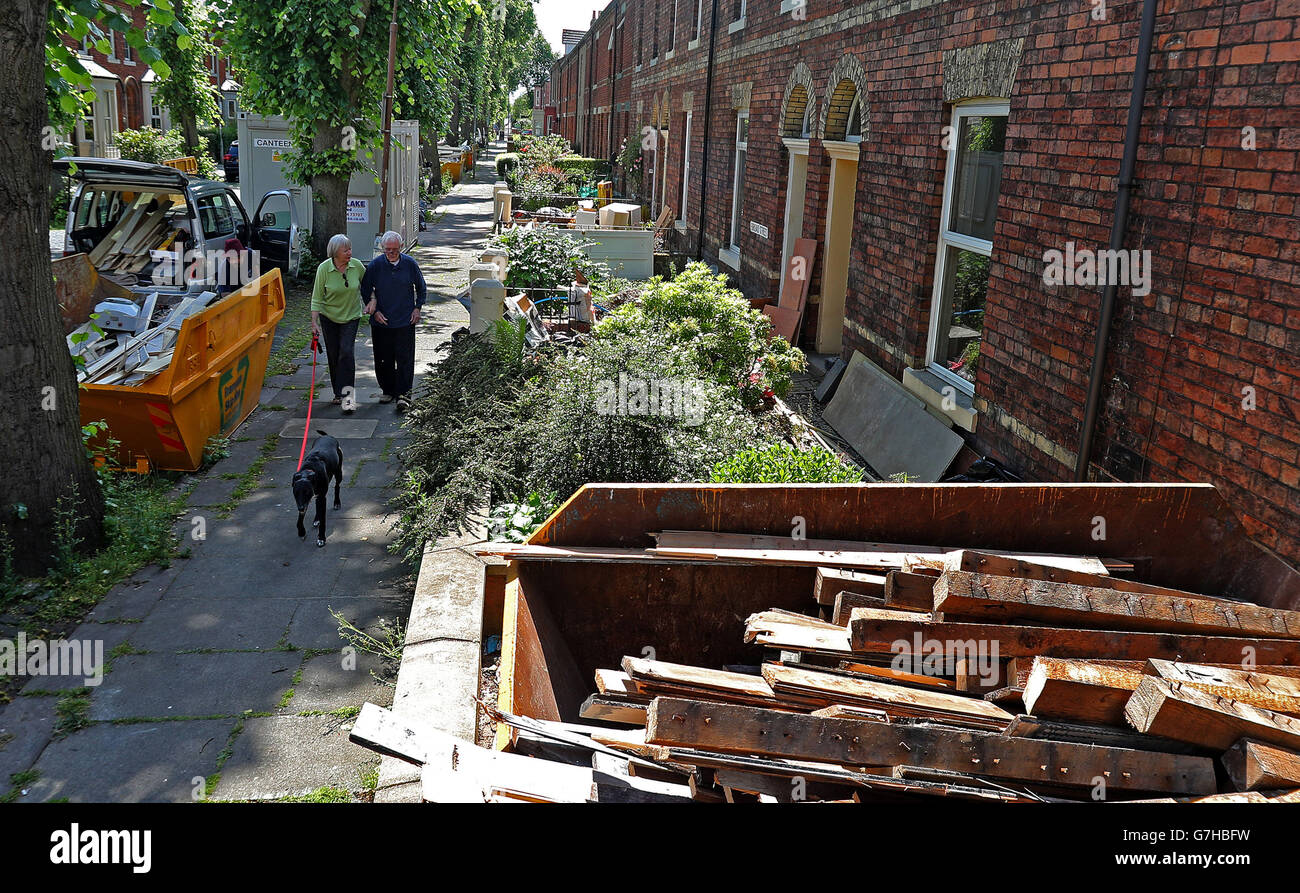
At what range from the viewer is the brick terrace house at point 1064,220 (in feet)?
14.6

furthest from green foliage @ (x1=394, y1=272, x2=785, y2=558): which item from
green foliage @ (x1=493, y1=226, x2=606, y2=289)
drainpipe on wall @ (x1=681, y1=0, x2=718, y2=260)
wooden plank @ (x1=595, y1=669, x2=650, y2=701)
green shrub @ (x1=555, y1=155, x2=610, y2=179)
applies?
green shrub @ (x1=555, y1=155, x2=610, y2=179)

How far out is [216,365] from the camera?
8.02 meters

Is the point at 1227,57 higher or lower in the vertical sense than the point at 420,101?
lower

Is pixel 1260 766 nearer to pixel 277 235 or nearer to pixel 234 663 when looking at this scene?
pixel 234 663

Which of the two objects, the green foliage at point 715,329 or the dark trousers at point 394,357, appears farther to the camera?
the dark trousers at point 394,357

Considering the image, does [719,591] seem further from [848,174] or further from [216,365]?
[848,174]

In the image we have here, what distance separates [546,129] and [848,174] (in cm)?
6475

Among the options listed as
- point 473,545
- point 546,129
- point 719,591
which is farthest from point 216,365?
point 546,129

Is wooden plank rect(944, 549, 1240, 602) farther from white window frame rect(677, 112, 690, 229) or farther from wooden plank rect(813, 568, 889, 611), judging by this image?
white window frame rect(677, 112, 690, 229)

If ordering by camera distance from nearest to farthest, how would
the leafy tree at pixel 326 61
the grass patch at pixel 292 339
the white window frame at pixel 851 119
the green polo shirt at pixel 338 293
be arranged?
the green polo shirt at pixel 338 293 → the white window frame at pixel 851 119 → the grass patch at pixel 292 339 → the leafy tree at pixel 326 61

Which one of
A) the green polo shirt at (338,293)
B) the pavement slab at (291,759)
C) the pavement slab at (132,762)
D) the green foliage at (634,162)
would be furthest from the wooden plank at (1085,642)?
the green foliage at (634,162)

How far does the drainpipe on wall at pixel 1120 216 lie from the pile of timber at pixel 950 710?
192 centimetres

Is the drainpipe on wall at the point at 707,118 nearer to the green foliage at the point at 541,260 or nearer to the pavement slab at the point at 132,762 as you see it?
the green foliage at the point at 541,260

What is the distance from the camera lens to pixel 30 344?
589 centimetres
